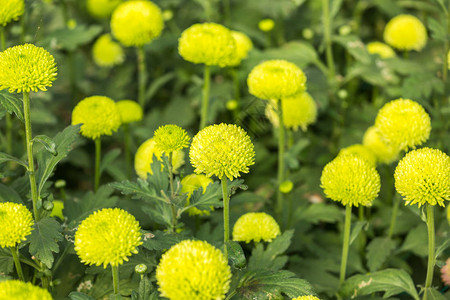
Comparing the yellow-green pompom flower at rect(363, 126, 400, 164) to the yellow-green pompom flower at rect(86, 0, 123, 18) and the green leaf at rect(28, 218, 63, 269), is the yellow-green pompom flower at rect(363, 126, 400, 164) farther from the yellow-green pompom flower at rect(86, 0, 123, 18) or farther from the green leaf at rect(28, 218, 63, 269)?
the yellow-green pompom flower at rect(86, 0, 123, 18)

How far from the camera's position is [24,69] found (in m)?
1.50

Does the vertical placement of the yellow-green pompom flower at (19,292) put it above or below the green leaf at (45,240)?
above

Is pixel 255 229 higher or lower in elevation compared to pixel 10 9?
lower

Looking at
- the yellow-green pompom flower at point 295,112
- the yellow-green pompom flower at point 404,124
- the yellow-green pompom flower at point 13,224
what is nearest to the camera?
the yellow-green pompom flower at point 13,224

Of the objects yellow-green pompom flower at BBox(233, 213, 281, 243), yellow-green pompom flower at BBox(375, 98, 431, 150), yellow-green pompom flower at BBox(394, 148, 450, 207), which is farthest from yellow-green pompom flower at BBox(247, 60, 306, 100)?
yellow-green pompom flower at BBox(394, 148, 450, 207)

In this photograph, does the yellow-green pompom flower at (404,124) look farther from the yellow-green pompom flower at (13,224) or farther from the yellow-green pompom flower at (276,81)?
the yellow-green pompom flower at (13,224)

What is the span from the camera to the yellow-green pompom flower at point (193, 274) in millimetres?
1179

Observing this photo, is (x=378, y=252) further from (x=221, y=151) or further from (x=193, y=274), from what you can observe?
(x=193, y=274)

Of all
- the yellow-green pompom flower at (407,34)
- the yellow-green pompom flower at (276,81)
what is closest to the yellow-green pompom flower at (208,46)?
the yellow-green pompom flower at (276,81)

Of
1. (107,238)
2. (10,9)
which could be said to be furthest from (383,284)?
(10,9)

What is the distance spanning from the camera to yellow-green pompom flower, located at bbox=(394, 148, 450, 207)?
1512 millimetres

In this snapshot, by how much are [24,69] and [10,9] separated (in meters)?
0.53

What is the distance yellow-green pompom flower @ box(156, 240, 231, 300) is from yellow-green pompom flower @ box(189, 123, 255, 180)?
28 cm

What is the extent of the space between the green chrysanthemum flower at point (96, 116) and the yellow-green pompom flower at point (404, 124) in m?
1.05
